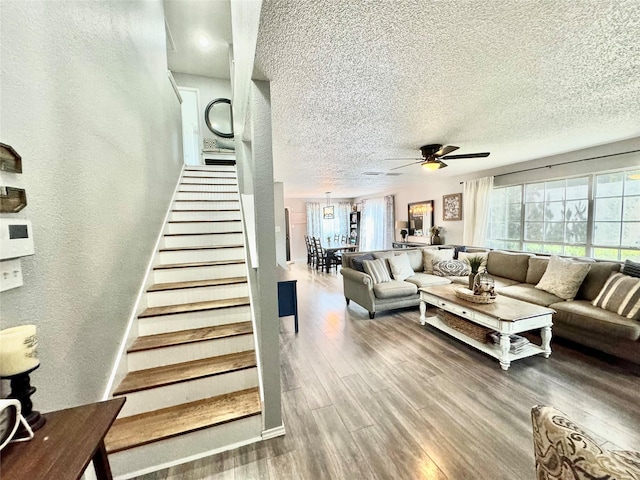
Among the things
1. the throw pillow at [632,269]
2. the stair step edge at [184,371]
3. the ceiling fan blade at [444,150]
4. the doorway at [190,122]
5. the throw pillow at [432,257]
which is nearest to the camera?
the stair step edge at [184,371]

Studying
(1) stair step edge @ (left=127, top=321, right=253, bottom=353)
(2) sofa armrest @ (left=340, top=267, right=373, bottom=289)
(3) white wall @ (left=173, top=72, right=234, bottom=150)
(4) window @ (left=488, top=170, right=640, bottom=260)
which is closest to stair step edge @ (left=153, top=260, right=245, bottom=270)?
(1) stair step edge @ (left=127, top=321, right=253, bottom=353)

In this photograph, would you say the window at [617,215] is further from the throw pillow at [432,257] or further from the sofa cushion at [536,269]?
the throw pillow at [432,257]

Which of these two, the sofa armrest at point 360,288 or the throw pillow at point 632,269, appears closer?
the throw pillow at point 632,269

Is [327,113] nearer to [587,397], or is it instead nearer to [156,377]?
[156,377]

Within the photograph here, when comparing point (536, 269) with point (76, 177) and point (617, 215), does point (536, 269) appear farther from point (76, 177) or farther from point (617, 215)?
point (76, 177)

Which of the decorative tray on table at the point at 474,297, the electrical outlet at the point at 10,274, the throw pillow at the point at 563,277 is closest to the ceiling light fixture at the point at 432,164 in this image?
the decorative tray on table at the point at 474,297

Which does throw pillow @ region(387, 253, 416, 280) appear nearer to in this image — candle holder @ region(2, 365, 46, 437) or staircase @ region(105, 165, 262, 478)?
staircase @ region(105, 165, 262, 478)

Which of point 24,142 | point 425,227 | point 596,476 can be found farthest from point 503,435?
point 425,227

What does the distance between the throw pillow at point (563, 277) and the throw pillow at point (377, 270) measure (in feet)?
6.67

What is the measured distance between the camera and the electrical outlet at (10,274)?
911 mm

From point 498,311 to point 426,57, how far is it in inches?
94.6

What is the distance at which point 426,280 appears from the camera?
4293 mm

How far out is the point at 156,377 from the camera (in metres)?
1.74

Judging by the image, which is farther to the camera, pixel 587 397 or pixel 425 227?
pixel 425 227
